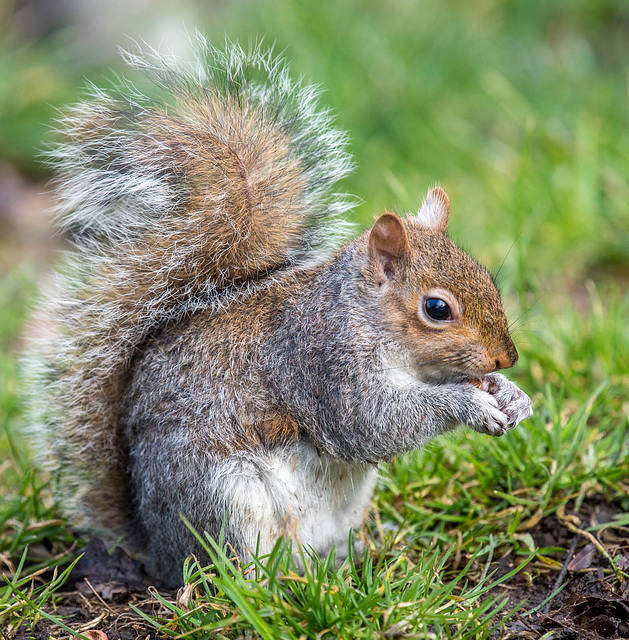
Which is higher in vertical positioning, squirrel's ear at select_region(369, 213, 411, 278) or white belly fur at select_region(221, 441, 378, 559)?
squirrel's ear at select_region(369, 213, 411, 278)

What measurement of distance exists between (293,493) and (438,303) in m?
0.59

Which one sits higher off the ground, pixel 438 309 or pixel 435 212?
pixel 435 212

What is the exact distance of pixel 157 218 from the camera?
2.15 meters

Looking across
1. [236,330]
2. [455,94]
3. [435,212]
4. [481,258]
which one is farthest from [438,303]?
[455,94]

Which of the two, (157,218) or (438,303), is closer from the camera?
(438,303)

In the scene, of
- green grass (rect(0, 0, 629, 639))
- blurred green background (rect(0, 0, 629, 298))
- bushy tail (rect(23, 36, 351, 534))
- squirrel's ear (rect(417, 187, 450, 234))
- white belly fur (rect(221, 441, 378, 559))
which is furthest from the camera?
blurred green background (rect(0, 0, 629, 298))

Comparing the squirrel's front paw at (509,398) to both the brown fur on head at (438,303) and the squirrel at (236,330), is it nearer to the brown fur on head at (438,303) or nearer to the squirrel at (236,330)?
the squirrel at (236,330)

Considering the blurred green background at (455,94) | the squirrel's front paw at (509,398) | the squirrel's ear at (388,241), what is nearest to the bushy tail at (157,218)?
the squirrel's ear at (388,241)

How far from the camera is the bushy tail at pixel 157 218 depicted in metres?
2.14

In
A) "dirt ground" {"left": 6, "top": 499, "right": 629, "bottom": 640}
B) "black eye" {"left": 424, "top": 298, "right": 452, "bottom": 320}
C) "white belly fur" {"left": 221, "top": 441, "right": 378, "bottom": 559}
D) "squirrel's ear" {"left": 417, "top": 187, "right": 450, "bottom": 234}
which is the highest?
"squirrel's ear" {"left": 417, "top": 187, "right": 450, "bottom": 234}

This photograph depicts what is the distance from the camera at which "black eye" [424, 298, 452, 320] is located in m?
2.01

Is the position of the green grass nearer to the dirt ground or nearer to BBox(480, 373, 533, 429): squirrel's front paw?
the dirt ground

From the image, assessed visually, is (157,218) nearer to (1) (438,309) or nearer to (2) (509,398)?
(1) (438,309)

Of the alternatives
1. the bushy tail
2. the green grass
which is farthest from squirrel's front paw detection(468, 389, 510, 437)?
the bushy tail
